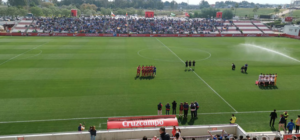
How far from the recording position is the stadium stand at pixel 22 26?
67.3m

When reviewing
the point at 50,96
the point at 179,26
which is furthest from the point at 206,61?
the point at 179,26

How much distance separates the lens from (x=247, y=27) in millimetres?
79625

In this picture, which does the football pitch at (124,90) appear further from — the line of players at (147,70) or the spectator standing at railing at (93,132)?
the spectator standing at railing at (93,132)

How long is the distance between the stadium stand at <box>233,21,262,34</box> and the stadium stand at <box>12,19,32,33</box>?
71.0m

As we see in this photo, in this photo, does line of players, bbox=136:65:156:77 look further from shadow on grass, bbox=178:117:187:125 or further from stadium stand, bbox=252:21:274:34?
stadium stand, bbox=252:21:274:34

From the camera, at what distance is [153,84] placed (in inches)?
909

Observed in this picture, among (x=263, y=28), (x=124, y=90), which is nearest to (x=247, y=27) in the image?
(x=263, y=28)

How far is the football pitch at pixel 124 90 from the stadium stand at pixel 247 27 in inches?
1721

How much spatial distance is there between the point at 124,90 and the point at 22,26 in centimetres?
6335

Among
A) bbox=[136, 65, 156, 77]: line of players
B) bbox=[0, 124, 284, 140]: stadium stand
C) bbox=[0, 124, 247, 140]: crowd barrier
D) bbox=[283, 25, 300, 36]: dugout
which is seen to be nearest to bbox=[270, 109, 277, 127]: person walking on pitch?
bbox=[0, 124, 284, 140]: stadium stand

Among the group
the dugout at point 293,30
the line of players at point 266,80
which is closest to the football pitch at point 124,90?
the line of players at point 266,80

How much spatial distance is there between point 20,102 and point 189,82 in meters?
16.0

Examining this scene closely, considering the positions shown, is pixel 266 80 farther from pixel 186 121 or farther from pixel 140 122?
pixel 140 122

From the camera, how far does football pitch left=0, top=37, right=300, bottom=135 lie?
632 inches
